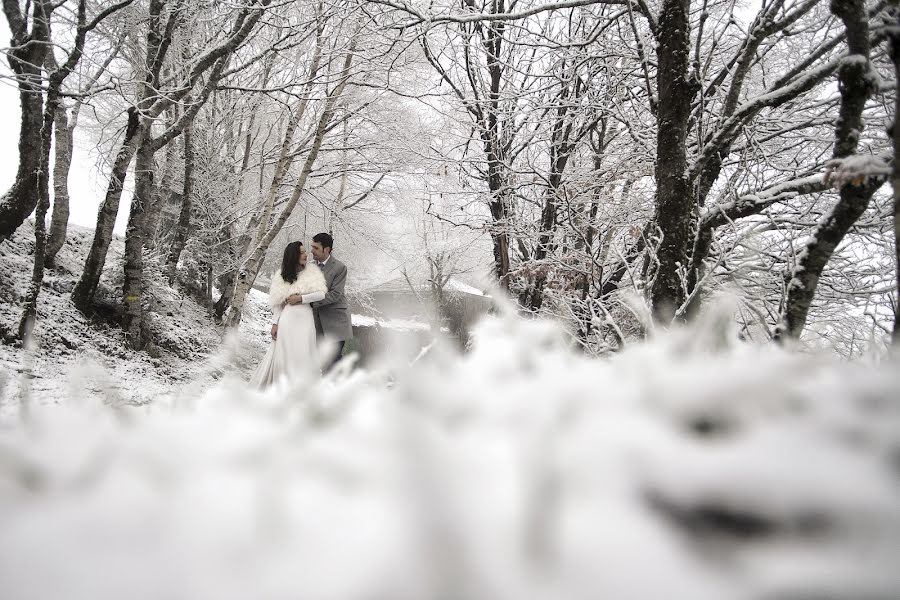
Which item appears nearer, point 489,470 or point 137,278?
point 489,470

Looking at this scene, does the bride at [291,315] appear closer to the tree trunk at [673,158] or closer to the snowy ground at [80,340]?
the snowy ground at [80,340]

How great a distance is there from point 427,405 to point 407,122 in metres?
12.5

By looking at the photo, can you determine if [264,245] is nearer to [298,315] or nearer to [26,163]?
[26,163]

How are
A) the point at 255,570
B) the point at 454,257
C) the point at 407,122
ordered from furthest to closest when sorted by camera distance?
1. the point at 407,122
2. the point at 454,257
3. the point at 255,570

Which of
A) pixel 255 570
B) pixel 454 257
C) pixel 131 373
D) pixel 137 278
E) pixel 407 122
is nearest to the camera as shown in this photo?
pixel 255 570

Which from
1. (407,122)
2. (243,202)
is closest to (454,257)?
(407,122)

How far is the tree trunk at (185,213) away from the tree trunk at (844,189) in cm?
963

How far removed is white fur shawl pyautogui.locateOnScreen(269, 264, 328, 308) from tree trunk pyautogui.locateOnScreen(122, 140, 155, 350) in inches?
118

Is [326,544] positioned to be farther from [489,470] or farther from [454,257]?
[454,257]

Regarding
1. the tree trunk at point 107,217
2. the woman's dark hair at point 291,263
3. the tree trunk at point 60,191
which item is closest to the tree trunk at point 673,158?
the woman's dark hair at point 291,263

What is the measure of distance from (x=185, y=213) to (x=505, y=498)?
10786mm

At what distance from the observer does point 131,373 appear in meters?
5.97

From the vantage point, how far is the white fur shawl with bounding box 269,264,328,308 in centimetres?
480

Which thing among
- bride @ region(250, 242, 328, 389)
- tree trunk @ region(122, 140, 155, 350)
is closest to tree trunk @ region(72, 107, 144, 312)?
tree trunk @ region(122, 140, 155, 350)
